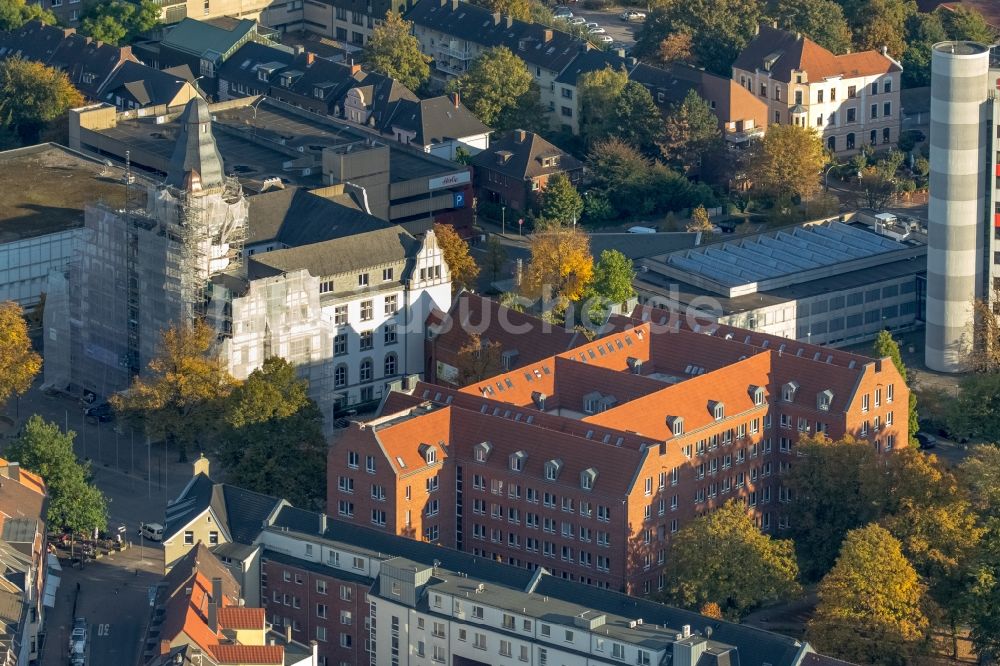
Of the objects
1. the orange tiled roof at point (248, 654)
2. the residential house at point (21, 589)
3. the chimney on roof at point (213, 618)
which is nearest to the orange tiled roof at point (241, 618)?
the chimney on roof at point (213, 618)

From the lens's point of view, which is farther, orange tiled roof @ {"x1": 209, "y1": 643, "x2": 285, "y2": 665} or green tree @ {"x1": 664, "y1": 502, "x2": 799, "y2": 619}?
green tree @ {"x1": 664, "y1": 502, "x2": 799, "y2": 619}

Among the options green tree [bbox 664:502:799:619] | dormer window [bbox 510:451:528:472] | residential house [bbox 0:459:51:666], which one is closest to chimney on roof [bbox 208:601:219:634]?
residential house [bbox 0:459:51:666]

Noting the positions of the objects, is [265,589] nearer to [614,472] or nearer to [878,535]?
[614,472]

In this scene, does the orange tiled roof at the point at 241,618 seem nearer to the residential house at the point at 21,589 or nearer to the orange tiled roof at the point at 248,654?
the orange tiled roof at the point at 248,654

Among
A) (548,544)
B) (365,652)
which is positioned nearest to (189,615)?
(365,652)

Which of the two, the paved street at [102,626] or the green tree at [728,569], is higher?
the green tree at [728,569]

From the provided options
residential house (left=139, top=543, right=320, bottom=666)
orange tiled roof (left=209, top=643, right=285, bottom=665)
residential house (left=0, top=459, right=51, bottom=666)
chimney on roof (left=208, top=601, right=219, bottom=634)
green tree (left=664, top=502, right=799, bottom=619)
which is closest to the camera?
orange tiled roof (left=209, top=643, right=285, bottom=665)

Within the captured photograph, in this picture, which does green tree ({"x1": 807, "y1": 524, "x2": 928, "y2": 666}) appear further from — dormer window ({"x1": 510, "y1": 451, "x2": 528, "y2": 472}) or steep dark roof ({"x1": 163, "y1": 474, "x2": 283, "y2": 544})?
steep dark roof ({"x1": 163, "y1": 474, "x2": 283, "y2": 544})
